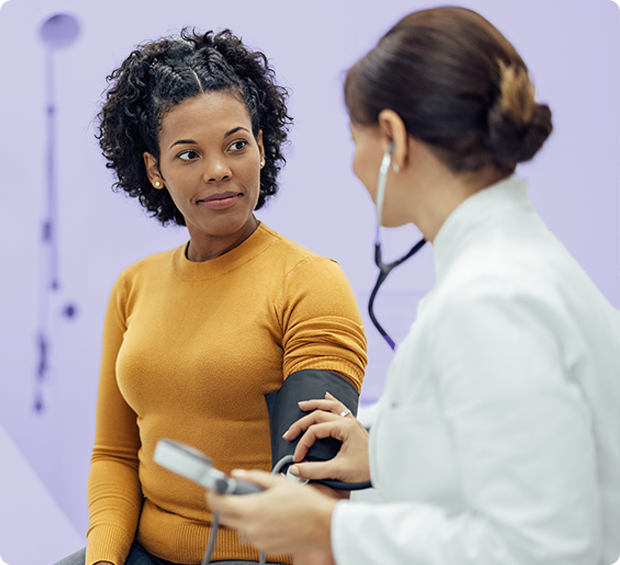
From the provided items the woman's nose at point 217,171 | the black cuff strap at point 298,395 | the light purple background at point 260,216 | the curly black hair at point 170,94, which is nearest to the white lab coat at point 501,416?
the black cuff strap at point 298,395

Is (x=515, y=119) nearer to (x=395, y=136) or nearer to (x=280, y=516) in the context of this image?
(x=395, y=136)

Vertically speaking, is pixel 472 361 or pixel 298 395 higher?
pixel 472 361

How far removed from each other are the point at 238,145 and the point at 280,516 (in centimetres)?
72

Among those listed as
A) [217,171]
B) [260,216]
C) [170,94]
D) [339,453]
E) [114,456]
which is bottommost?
[114,456]

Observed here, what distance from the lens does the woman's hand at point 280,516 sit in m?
0.59

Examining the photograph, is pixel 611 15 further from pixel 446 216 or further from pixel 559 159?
pixel 446 216

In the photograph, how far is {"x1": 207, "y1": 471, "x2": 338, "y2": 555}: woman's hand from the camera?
1.93 feet

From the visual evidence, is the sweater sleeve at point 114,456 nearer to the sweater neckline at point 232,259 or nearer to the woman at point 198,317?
the woman at point 198,317

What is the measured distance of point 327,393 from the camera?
0.96 metres

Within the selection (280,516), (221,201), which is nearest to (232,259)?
(221,201)

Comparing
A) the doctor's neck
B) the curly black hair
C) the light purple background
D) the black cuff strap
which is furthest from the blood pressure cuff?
the light purple background

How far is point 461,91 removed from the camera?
0.62 m

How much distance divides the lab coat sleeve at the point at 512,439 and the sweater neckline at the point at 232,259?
65 centimetres

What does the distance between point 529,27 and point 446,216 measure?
61.9 inches
